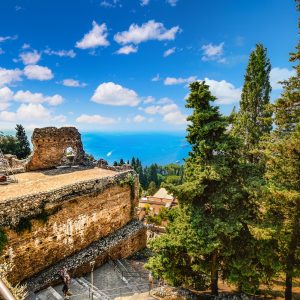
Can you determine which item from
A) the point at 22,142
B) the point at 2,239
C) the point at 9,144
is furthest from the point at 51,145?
the point at 22,142

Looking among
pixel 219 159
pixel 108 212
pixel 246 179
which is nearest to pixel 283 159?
pixel 246 179

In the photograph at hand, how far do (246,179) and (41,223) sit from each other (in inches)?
410

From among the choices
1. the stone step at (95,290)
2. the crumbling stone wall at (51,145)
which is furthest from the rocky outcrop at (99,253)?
the crumbling stone wall at (51,145)

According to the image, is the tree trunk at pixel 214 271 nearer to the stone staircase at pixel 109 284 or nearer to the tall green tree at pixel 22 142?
the stone staircase at pixel 109 284

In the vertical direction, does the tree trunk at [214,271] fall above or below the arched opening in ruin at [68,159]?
below

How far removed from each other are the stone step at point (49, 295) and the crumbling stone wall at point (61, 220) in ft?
4.26

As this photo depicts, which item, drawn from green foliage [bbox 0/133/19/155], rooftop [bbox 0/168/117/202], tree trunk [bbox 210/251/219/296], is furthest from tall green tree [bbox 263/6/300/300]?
green foliage [bbox 0/133/19/155]

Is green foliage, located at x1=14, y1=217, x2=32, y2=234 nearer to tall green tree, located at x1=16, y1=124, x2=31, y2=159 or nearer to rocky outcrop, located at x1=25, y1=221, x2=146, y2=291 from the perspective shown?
rocky outcrop, located at x1=25, y1=221, x2=146, y2=291

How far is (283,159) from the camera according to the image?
1245 centimetres

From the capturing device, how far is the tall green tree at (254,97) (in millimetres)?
22531

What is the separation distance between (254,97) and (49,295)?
66.1 ft

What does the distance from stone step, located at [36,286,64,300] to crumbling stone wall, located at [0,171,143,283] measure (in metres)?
1.30

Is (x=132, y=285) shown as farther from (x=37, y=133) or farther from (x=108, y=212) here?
(x=37, y=133)

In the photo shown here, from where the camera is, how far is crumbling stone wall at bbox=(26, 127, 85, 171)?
23016 mm
